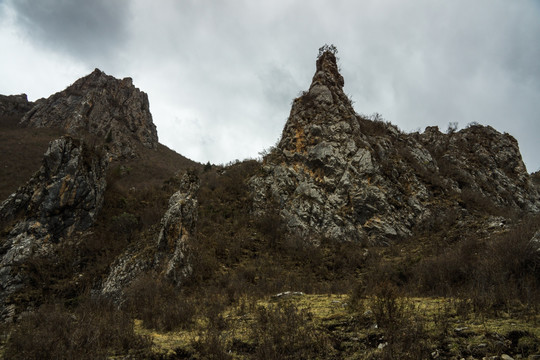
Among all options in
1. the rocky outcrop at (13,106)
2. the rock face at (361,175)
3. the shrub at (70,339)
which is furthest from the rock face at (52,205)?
the rocky outcrop at (13,106)

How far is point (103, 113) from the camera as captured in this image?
2137 inches

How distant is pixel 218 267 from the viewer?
12977 mm

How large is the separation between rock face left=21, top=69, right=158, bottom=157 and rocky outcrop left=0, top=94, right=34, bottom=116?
4.53 metres

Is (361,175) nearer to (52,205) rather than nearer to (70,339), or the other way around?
(70,339)

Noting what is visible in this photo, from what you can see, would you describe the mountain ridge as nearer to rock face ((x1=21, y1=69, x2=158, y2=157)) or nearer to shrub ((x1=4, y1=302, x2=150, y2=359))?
shrub ((x1=4, y1=302, x2=150, y2=359))

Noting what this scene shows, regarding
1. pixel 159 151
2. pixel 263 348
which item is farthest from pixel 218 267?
pixel 159 151

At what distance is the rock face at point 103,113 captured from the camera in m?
50.3

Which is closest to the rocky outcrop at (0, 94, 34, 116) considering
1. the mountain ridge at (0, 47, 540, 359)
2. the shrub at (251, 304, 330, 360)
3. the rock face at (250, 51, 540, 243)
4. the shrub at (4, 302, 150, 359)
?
the mountain ridge at (0, 47, 540, 359)

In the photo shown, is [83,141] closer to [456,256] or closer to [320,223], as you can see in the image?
[320,223]

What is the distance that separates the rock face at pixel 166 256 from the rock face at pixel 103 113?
4023cm

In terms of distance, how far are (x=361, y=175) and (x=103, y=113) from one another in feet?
181

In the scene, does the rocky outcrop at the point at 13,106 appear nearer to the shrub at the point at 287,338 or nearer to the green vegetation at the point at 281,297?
the green vegetation at the point at 281,297

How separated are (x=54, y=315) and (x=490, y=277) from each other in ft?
36.2

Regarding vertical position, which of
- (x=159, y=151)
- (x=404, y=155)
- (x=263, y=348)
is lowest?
(x=263, y=348)
